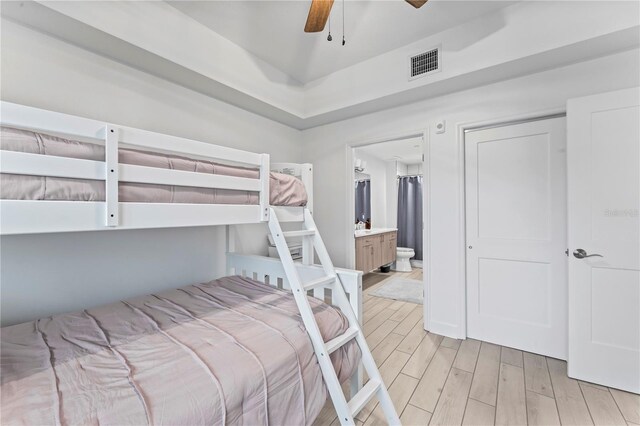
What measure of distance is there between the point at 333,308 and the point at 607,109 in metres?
2.28

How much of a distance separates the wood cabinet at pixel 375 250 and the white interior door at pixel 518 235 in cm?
169

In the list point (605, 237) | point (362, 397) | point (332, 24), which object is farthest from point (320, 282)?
point (332, 24)

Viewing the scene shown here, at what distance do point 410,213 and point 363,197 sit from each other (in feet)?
3.51

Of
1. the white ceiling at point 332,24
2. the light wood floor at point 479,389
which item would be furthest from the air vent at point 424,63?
the light wood floor at point 479,389

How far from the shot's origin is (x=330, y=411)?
5.38 feet

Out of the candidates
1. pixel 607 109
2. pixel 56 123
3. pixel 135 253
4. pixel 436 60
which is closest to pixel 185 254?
pixel 135 253

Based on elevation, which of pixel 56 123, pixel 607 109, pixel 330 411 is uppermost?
pixel 607 109

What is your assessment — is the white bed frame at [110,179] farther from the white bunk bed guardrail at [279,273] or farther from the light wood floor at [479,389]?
the light wood floor at [479,389]

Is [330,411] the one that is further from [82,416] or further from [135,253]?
[135,253]

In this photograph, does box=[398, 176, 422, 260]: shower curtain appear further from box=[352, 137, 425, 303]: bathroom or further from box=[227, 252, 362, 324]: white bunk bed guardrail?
box=[227, 252, 362, 324]: white bunk bed guardrail

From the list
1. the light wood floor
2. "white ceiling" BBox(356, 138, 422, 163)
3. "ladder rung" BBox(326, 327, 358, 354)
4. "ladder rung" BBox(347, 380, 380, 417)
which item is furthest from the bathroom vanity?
"ladder rung" BBox(347, 380, 380, 417)

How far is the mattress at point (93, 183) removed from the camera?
85 centimetres

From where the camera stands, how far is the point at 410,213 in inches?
221

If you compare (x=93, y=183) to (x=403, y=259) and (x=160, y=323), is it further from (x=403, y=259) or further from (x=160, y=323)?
(x=403, y=259)
